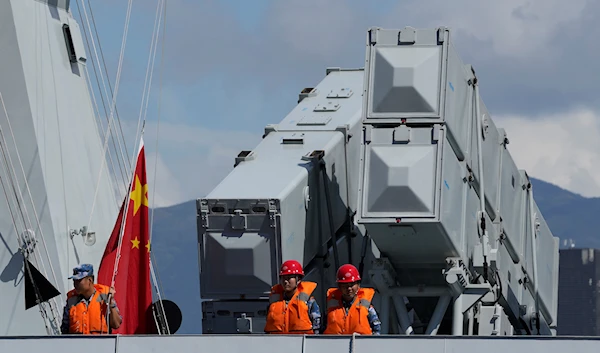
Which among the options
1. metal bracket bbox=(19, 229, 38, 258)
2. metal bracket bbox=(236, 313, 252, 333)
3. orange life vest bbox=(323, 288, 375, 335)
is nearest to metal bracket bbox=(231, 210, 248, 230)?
metal bracket bbox=(236, 313, 252, 333)

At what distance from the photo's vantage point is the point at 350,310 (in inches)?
489

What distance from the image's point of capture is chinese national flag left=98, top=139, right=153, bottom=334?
13531 millimetres

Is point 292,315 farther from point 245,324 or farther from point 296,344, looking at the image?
point 245,324

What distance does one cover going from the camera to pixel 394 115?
14938 millimetres

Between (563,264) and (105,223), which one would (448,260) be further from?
(563,264)

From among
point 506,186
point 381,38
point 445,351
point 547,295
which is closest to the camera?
point 445,351

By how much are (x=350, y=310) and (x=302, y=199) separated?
3.59m

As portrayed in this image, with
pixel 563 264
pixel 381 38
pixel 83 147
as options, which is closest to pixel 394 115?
pixel 381 38

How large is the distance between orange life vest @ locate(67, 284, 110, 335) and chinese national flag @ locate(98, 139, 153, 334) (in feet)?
3.22

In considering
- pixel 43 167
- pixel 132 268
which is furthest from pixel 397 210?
pixel 43 167

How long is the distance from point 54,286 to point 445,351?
4689 mm

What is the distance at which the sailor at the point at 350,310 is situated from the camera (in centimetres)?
1237

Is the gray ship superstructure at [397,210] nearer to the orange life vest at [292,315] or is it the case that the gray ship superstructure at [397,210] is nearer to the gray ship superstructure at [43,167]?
the gray ship superstructure at [43,167]

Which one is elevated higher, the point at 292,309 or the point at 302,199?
the point at 302,199
